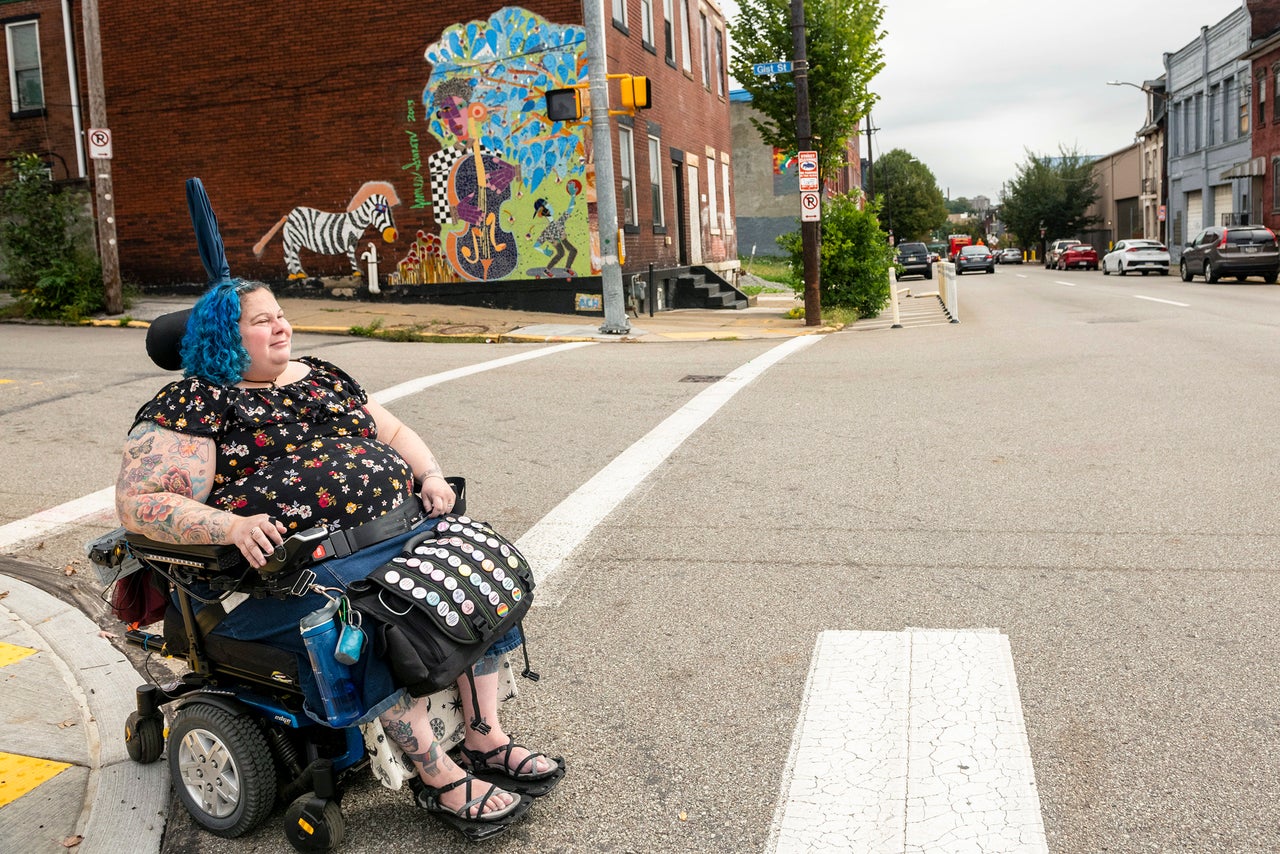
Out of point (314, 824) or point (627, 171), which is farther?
point (627, 171)

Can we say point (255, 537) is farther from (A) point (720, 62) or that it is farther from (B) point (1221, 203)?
(B) point (1221, 203)

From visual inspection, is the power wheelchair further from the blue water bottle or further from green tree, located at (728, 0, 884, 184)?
green tree, located at (728, 0, 884, 184)

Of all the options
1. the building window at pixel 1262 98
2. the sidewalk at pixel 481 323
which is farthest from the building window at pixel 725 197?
the building window at pixel 1262 98

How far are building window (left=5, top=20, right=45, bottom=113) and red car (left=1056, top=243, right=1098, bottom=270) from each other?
4931 cm

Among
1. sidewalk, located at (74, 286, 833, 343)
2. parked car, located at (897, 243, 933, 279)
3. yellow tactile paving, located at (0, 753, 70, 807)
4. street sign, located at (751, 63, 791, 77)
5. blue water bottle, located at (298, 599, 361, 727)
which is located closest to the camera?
blue water bottle, located at (298, 599, 361, 727)

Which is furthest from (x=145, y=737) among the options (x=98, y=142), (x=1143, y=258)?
(x=1143, y=258)

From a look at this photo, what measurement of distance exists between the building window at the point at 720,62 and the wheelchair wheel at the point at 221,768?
31012 millimetres

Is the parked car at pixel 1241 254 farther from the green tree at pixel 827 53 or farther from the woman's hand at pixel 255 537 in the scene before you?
the woman's hand at pixel 255 537

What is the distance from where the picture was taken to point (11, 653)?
480 cm

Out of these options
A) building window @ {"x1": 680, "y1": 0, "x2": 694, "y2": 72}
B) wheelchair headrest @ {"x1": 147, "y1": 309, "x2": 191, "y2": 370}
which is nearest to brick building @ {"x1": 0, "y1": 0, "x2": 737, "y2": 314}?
building window @ {"x1": 680, "y1": 0, "x2": 694, "y2": 72}

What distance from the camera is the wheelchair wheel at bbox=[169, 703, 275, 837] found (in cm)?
327

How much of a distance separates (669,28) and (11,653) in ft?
79.8

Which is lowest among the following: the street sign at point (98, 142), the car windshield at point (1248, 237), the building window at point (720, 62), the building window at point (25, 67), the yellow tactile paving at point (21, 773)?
the yellow tactile paving at point (21, 773)

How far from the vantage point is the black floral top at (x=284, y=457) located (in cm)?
335
